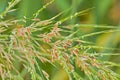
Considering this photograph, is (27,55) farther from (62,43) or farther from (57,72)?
(57,72)

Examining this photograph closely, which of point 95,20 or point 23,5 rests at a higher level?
point 23,5

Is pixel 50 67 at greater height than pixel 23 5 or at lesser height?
lesser

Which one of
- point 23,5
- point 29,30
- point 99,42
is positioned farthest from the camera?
point 99,42

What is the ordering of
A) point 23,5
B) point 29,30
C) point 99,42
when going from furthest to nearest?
point 99,42 → point 23,5 → point 29,30

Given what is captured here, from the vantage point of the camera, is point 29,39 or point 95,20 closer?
point 29,39

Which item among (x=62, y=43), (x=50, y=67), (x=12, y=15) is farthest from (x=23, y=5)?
(x=62, y=43)

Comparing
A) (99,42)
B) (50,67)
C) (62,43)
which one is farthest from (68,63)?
(99,42)

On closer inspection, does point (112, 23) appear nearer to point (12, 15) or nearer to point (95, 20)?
point (95, 20)

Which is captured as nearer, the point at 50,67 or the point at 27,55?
the point at 27,55

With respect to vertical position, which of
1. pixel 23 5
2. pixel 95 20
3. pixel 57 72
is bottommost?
pixel 57 72
